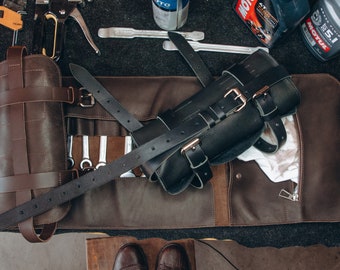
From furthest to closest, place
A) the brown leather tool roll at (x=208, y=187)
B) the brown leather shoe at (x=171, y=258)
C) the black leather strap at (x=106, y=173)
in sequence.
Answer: the brown leather shoe at (x=171, y=258)
the brown leather tool roll at (x=208, y=187)
the black leather strap at (x=106, y=173)

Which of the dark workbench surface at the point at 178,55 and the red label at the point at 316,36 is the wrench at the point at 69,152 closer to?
the dark workbench surface at the point at 178,55

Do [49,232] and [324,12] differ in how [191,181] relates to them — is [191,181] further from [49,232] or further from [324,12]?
[324,12]

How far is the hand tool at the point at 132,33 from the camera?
0.83 m

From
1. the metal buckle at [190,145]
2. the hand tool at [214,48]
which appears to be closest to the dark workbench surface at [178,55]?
the hand tool at [214,48]

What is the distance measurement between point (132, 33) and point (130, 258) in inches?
21.2

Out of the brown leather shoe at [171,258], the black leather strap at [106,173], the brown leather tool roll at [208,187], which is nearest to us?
the black leather strap at [106,173]

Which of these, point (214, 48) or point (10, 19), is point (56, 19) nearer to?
point (10, 19)

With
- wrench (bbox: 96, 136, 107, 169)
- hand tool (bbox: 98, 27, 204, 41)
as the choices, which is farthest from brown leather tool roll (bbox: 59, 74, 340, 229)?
hand tool (bbox: 98, 27, 204, 41)

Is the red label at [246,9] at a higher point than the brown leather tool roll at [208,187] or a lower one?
higher

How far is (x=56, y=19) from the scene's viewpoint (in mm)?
809

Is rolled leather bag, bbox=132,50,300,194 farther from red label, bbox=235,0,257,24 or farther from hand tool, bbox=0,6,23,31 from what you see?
hand tool, bbox=0,6,23,31

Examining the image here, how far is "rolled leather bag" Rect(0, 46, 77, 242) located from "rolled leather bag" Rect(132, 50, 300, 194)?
0.52 ft

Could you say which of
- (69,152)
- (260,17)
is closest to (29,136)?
(69,152)

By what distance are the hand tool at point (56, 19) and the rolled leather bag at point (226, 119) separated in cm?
29
